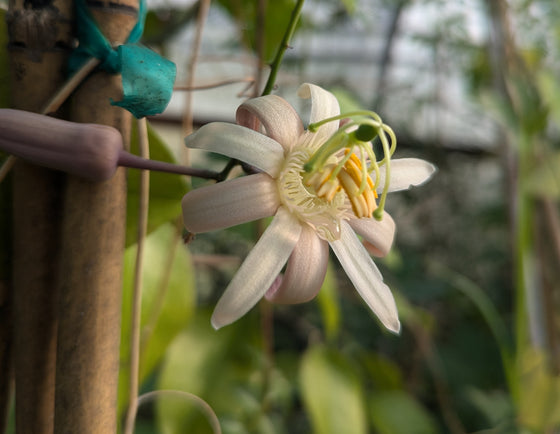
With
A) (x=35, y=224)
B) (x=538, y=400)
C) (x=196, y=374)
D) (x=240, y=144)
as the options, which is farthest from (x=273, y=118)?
(x=538, y=400)

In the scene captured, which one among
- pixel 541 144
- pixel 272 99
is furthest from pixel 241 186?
pixel 541 144

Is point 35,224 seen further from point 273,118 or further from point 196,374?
point 196,374

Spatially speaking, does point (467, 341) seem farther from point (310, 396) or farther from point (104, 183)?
point (104, 183)

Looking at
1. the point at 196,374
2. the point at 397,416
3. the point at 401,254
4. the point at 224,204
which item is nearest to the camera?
the point at 224,204

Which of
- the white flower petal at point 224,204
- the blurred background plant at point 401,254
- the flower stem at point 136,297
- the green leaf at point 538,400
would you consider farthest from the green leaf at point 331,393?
the white flower petal at point 224,204

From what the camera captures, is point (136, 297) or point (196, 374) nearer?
point (136, 297)

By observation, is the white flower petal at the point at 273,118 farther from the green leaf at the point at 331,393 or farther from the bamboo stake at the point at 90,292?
the green leaf at the point at 331,393
